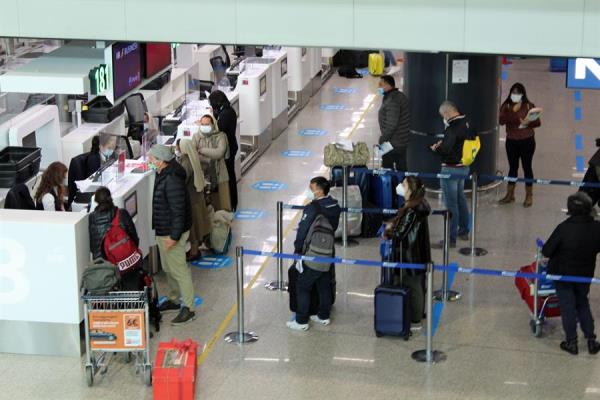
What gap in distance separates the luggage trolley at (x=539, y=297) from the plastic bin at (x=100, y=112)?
637 cm

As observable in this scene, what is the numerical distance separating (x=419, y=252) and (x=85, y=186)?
3461 mm

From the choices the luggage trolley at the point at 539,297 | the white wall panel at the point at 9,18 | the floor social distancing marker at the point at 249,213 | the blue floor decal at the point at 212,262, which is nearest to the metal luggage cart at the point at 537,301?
the luggage trolley at the point at 539,297

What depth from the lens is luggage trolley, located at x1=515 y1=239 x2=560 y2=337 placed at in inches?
405

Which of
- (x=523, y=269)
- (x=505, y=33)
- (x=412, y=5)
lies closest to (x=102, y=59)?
(x=412, y=5)

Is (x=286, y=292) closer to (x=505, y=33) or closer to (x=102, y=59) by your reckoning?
(x=102, y=59)

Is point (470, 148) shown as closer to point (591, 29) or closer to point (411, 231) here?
point (411, 231)

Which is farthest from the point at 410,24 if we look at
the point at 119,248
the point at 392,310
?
the point at 119,248

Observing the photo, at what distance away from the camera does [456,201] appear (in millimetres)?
12727

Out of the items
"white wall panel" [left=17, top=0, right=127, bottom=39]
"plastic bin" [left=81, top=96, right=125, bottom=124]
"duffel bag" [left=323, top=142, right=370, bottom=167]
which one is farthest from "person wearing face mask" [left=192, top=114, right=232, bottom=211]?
"white wall panel" [left=17, top=0, right=127, bottom=39]

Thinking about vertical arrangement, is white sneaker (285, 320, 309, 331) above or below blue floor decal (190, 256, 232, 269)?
below

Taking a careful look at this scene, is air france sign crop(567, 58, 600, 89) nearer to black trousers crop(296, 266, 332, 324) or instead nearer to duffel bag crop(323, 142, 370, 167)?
black trousers crop(296, 266, 332, 324)

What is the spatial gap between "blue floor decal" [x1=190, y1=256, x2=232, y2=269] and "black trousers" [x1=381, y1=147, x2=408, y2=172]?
7.91ft

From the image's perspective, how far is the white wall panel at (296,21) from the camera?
8.68 m

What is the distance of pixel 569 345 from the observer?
1005cm
